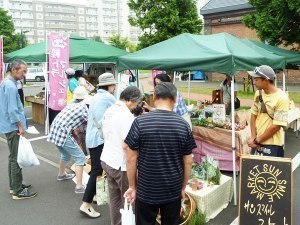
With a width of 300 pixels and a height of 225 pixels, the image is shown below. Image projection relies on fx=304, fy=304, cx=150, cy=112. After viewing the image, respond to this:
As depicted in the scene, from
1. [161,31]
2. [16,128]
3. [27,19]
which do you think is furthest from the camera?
[27,19]

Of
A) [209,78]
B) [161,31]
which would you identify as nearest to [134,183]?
[161,31]

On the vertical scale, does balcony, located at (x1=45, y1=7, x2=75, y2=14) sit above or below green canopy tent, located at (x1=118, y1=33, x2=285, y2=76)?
above

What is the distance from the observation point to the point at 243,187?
11.0 feet

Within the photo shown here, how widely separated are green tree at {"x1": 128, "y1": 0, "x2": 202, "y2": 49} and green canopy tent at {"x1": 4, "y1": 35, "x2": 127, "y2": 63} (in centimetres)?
724

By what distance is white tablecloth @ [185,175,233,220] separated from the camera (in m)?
3.82

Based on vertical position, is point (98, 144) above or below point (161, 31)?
below

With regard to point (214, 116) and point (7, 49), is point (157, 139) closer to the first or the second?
point (214, 116)

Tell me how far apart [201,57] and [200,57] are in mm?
23

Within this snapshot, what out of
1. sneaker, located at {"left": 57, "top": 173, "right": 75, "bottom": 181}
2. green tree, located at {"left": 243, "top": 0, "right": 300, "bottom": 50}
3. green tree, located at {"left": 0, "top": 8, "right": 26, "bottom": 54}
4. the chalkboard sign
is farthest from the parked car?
the chalkboard sign

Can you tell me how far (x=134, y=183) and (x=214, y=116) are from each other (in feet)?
10.8

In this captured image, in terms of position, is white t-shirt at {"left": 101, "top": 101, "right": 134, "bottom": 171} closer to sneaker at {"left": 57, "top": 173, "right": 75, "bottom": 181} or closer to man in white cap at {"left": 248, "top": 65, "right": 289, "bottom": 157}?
man in white cap at {"left": 248, "top": 65, "right": 289, "bottom": 157}

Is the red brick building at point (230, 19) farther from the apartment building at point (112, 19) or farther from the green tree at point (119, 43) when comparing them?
the apartment building at point (112, 19)

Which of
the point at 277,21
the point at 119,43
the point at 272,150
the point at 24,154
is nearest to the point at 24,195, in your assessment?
the point at 24,154

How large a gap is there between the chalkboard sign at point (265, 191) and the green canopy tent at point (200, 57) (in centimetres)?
145
